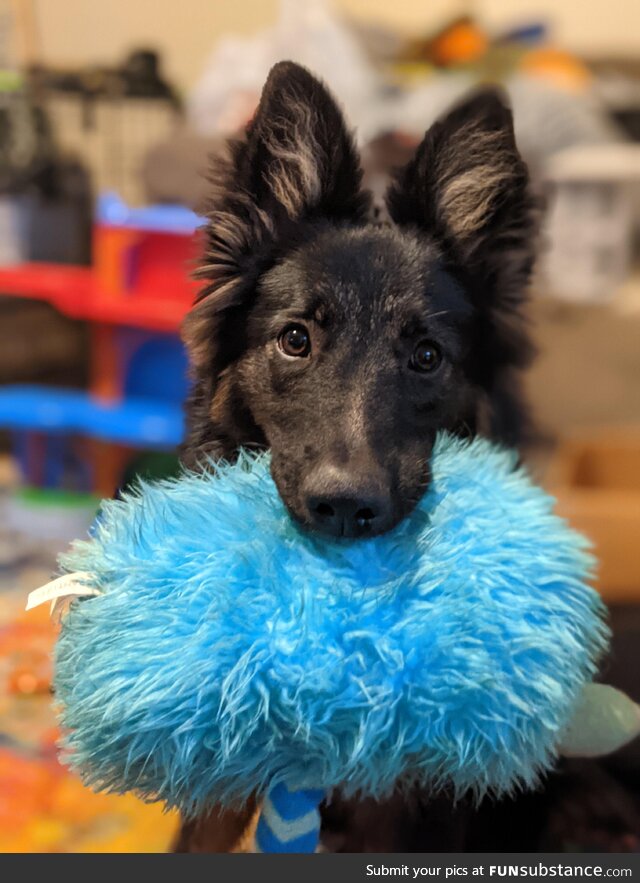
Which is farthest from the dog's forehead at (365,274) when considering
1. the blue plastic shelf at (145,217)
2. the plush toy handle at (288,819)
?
the blue plastic shelf at (145,217)

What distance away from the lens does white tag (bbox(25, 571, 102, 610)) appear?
2.74 feet

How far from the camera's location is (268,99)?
40.7 inches

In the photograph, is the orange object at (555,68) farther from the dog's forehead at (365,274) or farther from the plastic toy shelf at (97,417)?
the dog's forehead at (365,274)

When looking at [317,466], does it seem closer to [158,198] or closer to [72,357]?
[158,198]

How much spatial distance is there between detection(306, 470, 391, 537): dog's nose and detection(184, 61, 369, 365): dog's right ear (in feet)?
1.24

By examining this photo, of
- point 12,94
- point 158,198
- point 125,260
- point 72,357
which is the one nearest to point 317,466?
point 125,260

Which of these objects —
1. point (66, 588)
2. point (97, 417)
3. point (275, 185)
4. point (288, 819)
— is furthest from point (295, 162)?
point (97, 417)

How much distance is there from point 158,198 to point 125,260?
0.29 meters

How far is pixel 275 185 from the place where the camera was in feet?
3.54

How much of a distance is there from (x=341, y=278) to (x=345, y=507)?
1.11 ft

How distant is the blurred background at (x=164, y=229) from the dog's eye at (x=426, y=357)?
2.07 ft

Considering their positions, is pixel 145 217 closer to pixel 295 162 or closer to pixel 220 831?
pixel 295 162

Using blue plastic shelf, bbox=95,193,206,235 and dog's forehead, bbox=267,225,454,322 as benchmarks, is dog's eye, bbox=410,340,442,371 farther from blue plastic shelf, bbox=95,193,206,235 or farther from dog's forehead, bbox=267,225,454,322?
blue plastic shelf, bbox=95,193,206,235

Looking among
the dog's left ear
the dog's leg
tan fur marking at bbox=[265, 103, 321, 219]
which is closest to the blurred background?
the dog's leg
